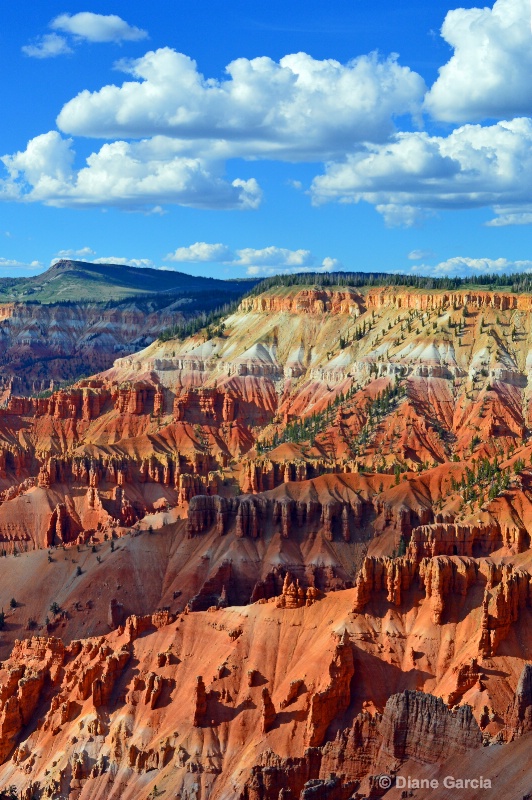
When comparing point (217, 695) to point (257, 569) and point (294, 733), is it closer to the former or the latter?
point (294, 733)

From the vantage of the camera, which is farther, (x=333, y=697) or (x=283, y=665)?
(x=283, y=665)

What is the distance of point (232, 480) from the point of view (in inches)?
7559

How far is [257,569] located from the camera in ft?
480

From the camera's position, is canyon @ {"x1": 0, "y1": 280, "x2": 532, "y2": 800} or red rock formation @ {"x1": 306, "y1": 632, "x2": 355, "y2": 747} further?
red rock formation @ {"x1": 306, "y1": 632, "x2": 355, "y2": 747}

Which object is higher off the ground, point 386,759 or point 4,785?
point 386,759

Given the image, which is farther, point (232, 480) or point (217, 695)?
point (232, 480)

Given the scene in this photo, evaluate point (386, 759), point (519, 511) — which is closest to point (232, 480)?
point (519, 511)

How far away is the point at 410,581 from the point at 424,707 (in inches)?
1079

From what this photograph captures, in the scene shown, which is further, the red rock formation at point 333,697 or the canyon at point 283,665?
the red rock formation at point 333,697

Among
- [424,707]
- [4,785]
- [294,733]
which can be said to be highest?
[424,707]

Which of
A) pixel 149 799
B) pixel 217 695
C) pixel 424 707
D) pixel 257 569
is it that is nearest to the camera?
pixel 424 707

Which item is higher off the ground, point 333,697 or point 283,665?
point 333,697

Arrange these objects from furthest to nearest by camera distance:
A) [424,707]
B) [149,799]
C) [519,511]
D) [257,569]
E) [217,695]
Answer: [257,569]
[519,511]
[217,695]
[149,799]
[424,707]

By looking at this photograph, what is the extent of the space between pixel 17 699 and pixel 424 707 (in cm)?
4552
